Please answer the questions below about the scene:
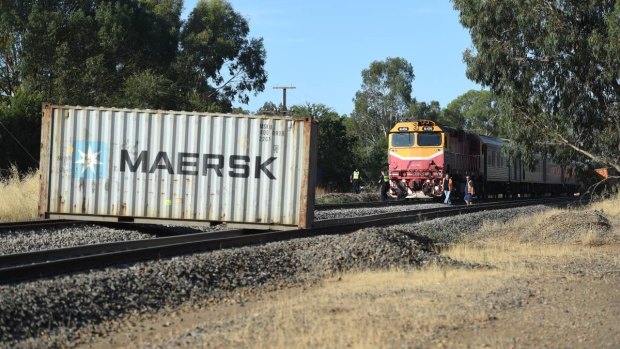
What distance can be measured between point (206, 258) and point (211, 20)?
56.5m

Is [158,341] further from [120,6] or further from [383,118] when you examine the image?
[383,118]

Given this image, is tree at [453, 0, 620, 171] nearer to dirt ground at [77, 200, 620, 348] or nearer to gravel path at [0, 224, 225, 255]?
gravel path at [0, 224, 225, 255]

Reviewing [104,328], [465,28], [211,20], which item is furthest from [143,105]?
[104,328]

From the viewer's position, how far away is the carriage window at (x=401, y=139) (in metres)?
35.2

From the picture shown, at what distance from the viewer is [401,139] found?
35750 mm

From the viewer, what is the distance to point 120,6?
53.2m

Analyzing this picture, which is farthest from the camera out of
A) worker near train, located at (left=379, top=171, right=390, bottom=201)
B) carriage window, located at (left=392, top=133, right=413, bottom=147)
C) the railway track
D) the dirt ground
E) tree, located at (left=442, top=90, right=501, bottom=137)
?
tree, located at (left=442, top=90, right=501, bottom=137)

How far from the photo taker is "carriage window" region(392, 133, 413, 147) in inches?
1388

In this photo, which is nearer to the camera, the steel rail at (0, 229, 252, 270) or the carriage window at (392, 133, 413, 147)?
the steel rail at (0, 229, 252, 270)

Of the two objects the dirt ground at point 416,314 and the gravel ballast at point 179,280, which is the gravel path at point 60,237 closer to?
the gravel ballast at point 179,280

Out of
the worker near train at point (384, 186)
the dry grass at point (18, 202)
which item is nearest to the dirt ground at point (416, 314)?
the dry grass at point (18, 202)

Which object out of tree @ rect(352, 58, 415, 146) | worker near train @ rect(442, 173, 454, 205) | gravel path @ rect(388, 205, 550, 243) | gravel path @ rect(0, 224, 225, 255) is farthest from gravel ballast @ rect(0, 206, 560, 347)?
tree @ rect(352, 58, 415, 146)

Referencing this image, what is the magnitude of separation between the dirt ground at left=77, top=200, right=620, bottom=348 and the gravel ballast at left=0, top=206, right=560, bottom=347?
1.29 feet

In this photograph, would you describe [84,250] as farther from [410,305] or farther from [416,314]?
[416,314]
